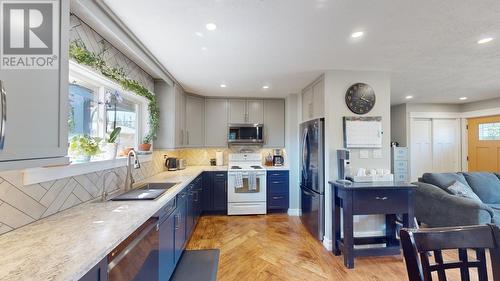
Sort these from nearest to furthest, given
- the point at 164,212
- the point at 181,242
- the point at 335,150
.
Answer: the point at 164,212
the point at 181,242
the point at 335,150

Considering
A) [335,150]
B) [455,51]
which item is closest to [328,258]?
[335,150]

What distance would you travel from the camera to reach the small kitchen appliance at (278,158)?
4875 mm

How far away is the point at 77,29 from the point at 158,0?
2.41 ft

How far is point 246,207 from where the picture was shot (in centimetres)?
438

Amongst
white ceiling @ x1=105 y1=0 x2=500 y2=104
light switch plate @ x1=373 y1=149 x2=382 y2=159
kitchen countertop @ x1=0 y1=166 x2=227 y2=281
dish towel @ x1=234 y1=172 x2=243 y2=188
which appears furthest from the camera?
dish towel @ x1=234 y1=172 x2=243 y2=188

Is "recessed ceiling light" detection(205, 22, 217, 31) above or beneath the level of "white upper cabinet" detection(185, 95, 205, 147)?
above

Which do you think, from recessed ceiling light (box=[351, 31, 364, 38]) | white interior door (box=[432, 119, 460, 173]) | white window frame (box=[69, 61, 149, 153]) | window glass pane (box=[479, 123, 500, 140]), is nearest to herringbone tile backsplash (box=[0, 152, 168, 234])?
white window frame (box=[69, 61, 149, 153])

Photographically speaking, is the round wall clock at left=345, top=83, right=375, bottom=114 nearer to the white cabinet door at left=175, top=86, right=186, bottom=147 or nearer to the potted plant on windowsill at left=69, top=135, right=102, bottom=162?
the white cabinet door at left=175, top=86, right=186, bottom=147

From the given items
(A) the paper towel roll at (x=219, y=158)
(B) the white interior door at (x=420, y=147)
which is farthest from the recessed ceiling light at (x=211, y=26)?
(B) the white interior door at (x=420, y=147)

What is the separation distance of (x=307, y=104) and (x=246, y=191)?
1.98 meters

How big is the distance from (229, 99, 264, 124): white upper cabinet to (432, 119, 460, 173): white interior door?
4524mm

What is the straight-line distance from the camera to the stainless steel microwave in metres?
4.71

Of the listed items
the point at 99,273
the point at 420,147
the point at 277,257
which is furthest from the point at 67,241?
the point at 420,147

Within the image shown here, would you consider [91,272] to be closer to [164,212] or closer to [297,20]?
[164,212]
